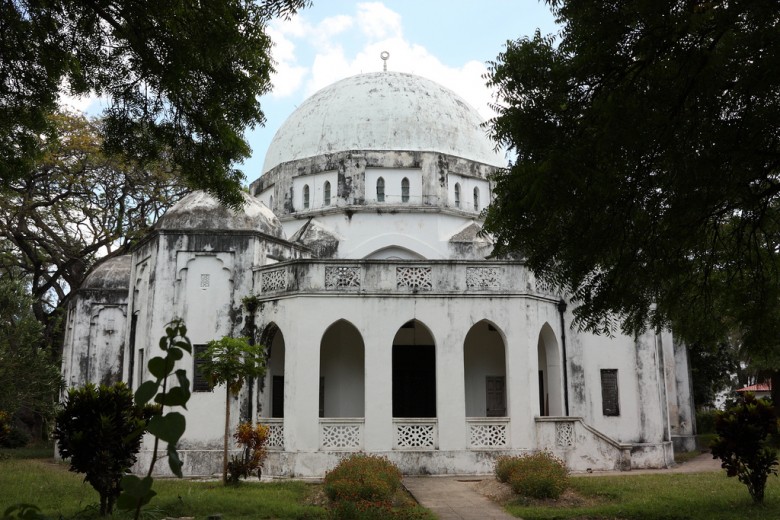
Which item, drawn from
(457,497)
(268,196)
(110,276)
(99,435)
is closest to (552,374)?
(457,497)

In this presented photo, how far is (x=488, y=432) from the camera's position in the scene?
53.6 feet

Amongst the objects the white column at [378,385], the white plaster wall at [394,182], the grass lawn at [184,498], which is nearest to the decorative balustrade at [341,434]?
the white column at [378,385]

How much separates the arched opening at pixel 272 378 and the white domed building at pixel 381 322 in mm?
61

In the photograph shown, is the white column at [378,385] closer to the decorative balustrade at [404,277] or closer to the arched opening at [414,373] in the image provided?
the decorative balustrade at [404,277]

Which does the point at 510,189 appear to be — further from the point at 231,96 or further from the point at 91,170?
the point at 91,170

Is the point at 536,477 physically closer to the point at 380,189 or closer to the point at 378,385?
the point at 378,385

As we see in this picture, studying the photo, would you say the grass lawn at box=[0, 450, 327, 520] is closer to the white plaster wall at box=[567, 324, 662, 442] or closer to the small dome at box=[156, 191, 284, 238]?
the small dome at box=[156, 191, 284, 238]

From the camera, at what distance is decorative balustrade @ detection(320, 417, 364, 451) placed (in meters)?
16.0

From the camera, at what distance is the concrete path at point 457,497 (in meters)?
10.9

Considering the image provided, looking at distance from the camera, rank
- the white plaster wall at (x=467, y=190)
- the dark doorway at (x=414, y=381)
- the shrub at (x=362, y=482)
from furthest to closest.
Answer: the white plaster wall at (x=467, y=190), the dark doorway at (x=414, y=381), the shrub at (x=362, y=482)

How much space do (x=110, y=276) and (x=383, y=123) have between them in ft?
34.5

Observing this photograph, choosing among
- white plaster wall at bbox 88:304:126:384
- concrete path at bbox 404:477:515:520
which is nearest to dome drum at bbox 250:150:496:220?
white plaster wall at bbox 88:304:126:384

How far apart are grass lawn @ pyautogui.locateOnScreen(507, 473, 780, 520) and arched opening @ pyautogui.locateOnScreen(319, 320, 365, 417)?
6.86 m

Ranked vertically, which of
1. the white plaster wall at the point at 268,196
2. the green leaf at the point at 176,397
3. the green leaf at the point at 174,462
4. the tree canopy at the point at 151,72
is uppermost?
the white plaster wall at the point at 268,196
